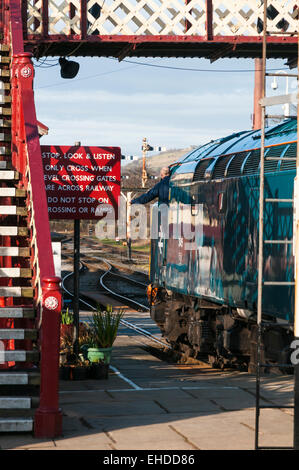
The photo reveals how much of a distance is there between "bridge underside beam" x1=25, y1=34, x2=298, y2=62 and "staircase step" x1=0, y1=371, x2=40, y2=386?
7.39 metres

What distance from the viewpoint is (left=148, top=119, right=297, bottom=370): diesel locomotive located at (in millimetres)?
11992

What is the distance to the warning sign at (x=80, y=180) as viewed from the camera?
43.0 feet

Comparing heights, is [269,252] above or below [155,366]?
above

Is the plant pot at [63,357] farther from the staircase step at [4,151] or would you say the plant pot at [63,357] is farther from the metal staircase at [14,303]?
the staircase step at [4,151]

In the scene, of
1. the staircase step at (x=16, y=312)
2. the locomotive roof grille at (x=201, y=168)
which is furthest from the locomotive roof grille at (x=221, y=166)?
the staircase step at (x=16, y=312)

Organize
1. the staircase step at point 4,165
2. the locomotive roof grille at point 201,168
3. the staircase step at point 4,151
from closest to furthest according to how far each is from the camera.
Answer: the staircase step at point 4,165 < the staircase step at point 4,151 < the locomotive roof grille at point 201,168

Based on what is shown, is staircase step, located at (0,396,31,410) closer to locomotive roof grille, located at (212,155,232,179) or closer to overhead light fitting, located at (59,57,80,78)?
locomotive roof grille, located at (212,155,232,179)

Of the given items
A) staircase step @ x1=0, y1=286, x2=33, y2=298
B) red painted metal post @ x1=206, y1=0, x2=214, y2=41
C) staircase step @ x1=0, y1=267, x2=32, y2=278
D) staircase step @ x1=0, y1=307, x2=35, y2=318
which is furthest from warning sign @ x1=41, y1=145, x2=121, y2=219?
staircase step @ x1=0, y1=307, x2=35, y2=318

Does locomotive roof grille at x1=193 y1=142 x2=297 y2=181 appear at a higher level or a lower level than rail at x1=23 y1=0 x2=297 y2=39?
lower

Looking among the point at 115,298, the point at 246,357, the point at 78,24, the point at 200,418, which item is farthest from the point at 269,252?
the point at 115,298

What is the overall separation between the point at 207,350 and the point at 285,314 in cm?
473
